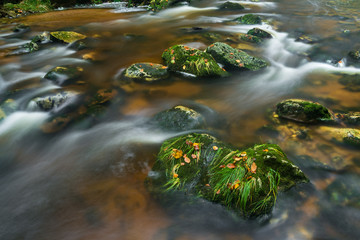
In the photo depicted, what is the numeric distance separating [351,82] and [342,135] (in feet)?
10.9

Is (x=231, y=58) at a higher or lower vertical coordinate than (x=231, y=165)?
higher

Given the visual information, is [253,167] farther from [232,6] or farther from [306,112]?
[232,6]

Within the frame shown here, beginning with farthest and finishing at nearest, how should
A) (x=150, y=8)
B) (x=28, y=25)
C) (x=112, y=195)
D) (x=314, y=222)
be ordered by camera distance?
(x=150, y=8) → (x=28, y=25) → (x=112, y=195) → (x=314, y=222)

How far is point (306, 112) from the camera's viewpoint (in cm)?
506

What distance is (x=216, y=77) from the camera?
725 centimetres

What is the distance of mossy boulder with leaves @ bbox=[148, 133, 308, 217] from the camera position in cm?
330

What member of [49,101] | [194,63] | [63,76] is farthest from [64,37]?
[194,63]

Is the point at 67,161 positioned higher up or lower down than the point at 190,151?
lower down

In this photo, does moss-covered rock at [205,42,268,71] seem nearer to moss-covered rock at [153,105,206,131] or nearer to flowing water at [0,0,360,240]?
flowing water at [0,0,360,240]

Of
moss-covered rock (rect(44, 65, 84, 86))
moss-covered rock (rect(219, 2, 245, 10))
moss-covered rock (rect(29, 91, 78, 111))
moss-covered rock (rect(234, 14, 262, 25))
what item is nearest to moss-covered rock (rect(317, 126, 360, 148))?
moss-covered rock (rect(29, 91, 78, 111))

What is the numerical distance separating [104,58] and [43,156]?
4.85 m

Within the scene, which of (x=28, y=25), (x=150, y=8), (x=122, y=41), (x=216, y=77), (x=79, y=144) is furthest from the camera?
(x=150, y=8)

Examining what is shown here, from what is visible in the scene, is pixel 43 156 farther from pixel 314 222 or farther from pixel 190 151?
pixel 314 222

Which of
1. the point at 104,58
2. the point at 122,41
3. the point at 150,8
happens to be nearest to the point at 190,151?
the point at 104,58
